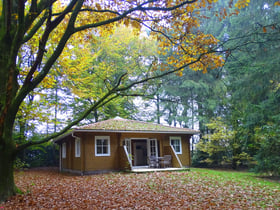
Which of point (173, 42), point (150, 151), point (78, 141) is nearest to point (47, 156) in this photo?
point (78, 141)

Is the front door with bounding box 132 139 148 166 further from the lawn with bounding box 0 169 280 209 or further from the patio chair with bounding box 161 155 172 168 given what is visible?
the lawn with bounding box 0 169 280 209

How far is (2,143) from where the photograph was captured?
645 cm

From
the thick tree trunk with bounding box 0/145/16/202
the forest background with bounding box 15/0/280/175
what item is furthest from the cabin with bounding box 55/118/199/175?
the thick tree trunk with bounding box 0/145/16/202

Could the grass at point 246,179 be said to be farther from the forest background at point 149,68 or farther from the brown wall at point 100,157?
the brown wall at point 100,157

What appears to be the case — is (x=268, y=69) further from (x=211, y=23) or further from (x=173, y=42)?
(x=211, y=23)

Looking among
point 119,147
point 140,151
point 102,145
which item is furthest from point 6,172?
point 140,151

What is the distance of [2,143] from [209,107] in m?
18.1

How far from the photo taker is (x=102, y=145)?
15273 mm

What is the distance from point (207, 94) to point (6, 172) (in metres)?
19.1

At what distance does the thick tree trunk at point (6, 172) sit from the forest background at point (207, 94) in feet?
1.37

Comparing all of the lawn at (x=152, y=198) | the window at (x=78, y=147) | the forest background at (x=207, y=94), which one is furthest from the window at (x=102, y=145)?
the lawn at (x=152, y=198)

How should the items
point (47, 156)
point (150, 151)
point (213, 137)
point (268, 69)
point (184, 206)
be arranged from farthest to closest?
point (47, 156), point (213, 137), point (150, 151), point (268, 69), point (184, 206)

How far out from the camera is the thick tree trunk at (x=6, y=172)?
6554mm

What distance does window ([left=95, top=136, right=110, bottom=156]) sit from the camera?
15.0 m
